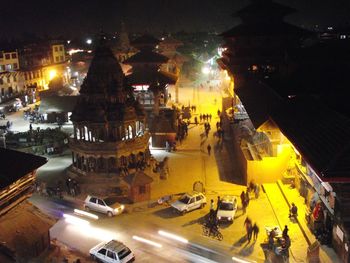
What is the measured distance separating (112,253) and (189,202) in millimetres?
7505

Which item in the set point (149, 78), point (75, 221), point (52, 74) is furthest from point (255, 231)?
point (52, 74)

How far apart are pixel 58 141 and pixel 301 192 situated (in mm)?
25569

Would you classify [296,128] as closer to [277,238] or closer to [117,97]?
[277,238]

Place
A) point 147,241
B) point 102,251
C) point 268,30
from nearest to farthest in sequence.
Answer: point 102,251 → point 147,241 → point 268,30

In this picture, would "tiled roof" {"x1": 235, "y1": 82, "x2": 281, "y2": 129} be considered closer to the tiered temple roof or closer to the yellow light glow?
the tiered temple roof

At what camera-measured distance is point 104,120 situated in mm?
32969

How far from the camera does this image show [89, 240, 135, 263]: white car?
20594mm

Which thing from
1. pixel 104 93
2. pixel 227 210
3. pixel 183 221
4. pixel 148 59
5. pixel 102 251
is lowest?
pixel 183 221

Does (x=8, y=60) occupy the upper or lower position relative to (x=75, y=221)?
upper

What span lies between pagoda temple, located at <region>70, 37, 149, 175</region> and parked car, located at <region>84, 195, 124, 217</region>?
5628 millimetres

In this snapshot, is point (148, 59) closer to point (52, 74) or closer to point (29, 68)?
point (29, 68)

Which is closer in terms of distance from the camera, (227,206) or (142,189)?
(227,206)

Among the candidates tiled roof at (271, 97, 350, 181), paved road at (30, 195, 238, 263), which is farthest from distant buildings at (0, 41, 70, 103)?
tiled roof at (271, 97, 350, 181)

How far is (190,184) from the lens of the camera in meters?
32.2
